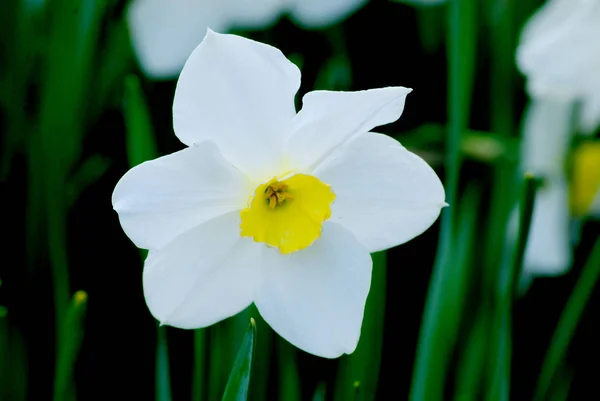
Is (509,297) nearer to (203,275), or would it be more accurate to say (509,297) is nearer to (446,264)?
(446,264)

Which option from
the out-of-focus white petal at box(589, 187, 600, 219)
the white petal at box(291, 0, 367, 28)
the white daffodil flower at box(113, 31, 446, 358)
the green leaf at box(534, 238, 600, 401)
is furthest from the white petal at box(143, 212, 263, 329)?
the out-of-focus white petal at box(589, 187, 600, 219)

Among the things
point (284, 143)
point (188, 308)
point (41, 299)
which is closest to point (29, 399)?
point (41, 299)

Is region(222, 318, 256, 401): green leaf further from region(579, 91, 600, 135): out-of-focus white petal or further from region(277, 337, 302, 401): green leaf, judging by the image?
region(579, 91, 600, 135): out-of-focus white petal

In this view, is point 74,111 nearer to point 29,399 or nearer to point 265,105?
point 29,399

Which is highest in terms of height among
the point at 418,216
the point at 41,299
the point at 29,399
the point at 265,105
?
the point at 265,105

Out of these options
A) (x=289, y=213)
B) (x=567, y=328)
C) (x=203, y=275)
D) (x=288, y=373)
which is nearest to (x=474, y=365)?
(x=567, y=328)

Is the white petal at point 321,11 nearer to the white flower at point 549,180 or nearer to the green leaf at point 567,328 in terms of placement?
the white flower at point 549,180

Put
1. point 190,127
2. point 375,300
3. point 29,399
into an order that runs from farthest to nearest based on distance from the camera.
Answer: point 29,399 < point 375,300 < point 190,127
